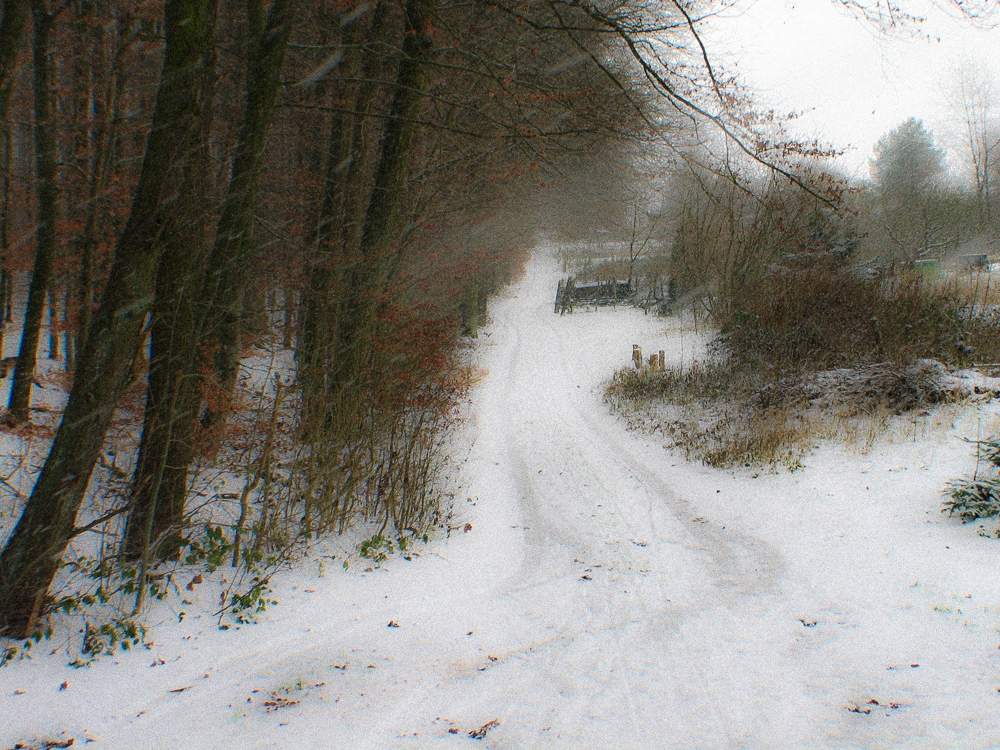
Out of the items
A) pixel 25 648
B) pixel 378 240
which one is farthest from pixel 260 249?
pixel 25 648

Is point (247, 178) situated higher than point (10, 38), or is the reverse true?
point (10, 38)

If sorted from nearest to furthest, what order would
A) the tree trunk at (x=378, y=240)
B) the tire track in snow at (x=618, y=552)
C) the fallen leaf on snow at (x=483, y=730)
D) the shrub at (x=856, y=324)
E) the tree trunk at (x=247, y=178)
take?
1. the fallen leaf on snow at (x=483, y=730)
2. the tire track in snow at (x=618, y=552)
3. the tree trunk at (x=247, y=178)
4. the tree trunk at (x=378, y=240)
5. the shrub at (x=856, y=324)

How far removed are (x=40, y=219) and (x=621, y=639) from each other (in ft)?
32.0

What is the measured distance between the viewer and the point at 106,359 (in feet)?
13.8

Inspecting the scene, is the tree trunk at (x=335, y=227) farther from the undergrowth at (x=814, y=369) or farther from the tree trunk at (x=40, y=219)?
the undergrowth at (x=814, y=369)

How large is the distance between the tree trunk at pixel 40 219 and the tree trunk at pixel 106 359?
212 inches

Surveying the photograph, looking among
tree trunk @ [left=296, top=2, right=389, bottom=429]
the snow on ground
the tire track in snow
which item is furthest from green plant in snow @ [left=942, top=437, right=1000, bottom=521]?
tree trunk @ [left=296, top=2, right=389, bottom=429]

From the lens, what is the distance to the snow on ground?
3.33 m

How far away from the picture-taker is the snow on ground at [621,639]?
3.33 meters

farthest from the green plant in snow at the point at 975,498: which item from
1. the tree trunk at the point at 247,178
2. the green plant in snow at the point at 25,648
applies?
the green plant in snow at the point at 25,648

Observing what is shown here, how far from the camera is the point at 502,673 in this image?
4.05m

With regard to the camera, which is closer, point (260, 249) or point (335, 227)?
point (260, 249)

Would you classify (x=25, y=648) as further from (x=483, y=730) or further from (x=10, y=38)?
(x=10, y=38)

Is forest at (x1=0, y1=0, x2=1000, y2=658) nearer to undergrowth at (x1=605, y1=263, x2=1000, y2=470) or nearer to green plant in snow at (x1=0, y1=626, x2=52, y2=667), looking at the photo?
green plant in snow at (x1=0, y1=626, x2=52, y2=667)
